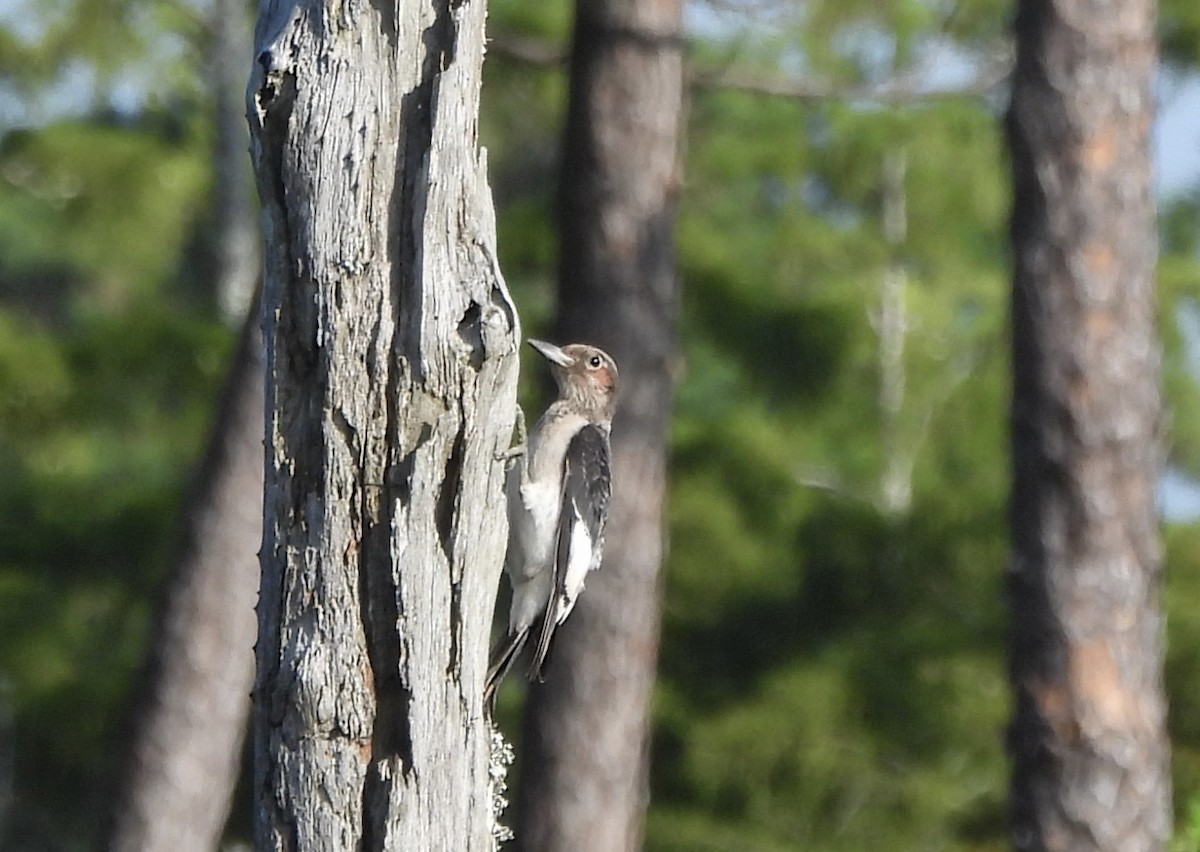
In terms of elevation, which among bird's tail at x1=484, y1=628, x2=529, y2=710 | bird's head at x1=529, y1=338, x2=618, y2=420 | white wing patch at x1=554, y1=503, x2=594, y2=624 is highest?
bird's head at x1=529, y1=338, x2=618, y2=420

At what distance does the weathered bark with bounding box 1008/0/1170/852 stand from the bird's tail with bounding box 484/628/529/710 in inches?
91.7

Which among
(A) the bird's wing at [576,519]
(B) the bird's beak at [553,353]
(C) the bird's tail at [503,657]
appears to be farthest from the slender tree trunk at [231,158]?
(C) the bird's tail at [503,657]

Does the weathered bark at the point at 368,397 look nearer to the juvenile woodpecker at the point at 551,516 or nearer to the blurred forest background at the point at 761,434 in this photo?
the juvenile woodpecker at the point at 551,516

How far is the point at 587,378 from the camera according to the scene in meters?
5.66

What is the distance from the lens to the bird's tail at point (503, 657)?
4.19m

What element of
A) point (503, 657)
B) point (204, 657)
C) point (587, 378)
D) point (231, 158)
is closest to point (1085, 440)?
point (587, 378)

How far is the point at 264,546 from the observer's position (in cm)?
347

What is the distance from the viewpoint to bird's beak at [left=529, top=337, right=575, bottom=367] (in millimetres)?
5090

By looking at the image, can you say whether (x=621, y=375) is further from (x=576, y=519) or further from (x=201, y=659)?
(x=576, y=519)

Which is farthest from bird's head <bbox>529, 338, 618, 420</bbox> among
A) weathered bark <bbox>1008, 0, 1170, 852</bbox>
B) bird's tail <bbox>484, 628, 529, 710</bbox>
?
weathered bark <bbox>1008, 0, 1170, 852</bbox>

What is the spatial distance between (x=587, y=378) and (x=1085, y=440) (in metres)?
1.96

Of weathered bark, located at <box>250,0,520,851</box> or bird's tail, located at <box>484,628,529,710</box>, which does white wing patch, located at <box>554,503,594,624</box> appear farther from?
weathered bark, located at <box>250,0,520,851</box>

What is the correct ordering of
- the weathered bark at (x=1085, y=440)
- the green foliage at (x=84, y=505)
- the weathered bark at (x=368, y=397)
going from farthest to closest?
the green foliage at (x=84, y=505)
the weathered bark at (x=1085, y=440)
the weathered bark at (x=368, y=397)

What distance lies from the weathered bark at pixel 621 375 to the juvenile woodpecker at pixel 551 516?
7.41 feet
